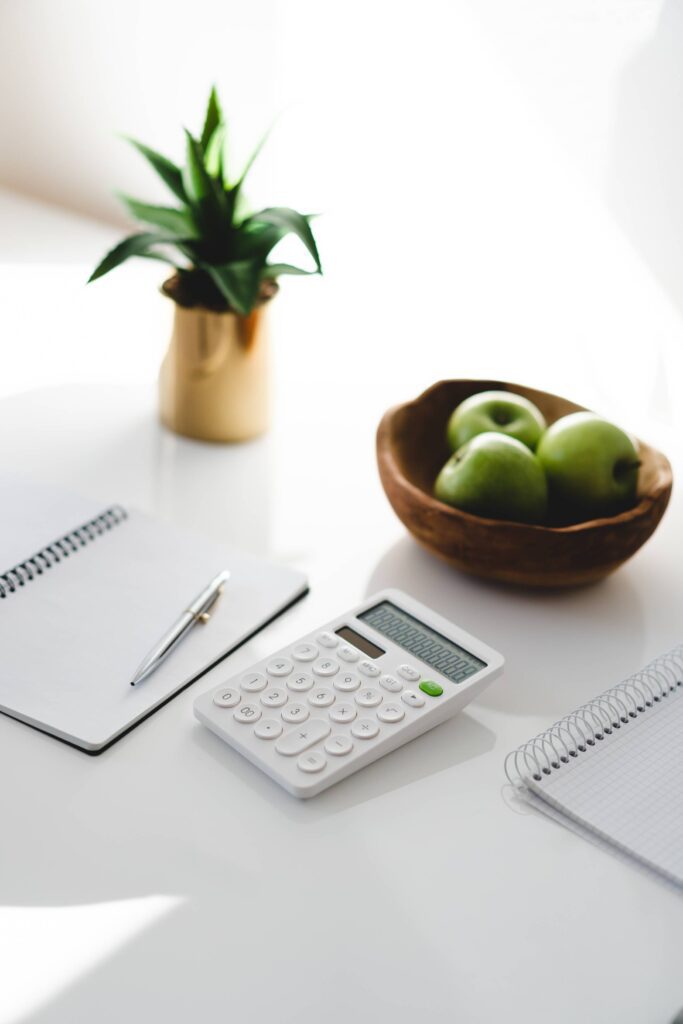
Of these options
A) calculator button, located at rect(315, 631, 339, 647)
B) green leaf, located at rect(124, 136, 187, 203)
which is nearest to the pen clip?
calculator button, located at rect(315, 631, 339, 647)

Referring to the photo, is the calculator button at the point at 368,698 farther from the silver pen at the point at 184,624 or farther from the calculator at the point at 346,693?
the silver pen at the point at 184,624

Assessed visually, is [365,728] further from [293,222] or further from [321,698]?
[293,222]

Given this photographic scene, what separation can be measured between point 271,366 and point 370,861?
0.63 metres

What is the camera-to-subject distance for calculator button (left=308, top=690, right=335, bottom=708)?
0.73m

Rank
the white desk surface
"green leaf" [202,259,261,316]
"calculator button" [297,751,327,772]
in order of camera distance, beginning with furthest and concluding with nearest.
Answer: "green leaf" [202,259,261,316], "calculator button" [297,751,327,772], the white desk surface

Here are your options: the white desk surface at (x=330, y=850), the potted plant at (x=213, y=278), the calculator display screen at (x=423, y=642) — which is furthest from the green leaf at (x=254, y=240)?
the calculator display screen at (x=423, y=642)

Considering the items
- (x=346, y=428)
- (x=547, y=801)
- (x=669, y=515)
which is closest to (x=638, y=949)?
(x=547, y=801)

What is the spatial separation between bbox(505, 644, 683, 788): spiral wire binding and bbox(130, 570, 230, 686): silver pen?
264mm

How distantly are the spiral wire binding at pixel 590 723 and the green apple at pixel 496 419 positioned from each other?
0.27 meters

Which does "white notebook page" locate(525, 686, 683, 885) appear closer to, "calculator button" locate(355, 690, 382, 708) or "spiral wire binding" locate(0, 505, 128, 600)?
"calculator button" locate(355, 690, 382, 708)

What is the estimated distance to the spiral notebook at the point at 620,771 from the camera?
664 mm

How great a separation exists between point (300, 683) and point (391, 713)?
0.23 ft

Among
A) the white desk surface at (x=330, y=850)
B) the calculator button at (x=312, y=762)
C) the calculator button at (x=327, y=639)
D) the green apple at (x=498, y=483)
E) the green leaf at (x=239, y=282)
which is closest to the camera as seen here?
the white desk surface at (x=330, y=850)

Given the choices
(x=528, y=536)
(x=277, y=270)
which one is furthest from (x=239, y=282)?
(x=528, y=536)
